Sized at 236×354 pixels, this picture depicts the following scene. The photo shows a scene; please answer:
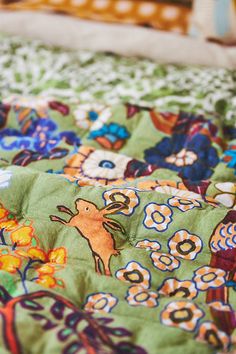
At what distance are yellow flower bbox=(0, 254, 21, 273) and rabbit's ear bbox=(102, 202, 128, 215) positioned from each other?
0.19 m

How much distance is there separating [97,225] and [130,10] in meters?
1.21

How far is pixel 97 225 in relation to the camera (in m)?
0.90

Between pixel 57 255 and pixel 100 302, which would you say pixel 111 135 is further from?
pixel 100 302

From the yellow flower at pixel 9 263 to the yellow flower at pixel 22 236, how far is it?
42 mm

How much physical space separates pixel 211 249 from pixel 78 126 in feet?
1.82

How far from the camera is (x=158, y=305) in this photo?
30.0 inches

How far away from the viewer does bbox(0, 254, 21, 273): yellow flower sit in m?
0.81

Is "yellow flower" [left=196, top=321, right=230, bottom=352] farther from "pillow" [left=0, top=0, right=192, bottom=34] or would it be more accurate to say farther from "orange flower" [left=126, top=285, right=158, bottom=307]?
"pillow" [left=0, top=0, right=192, bottom=34]

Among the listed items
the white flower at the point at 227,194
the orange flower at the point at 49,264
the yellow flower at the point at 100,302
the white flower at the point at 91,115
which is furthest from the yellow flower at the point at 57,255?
the white flower at the point at 91,115

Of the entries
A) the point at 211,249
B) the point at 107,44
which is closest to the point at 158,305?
the point at 211,249

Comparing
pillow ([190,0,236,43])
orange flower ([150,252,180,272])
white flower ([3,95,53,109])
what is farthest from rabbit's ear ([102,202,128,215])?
pillow ([190,0,236,43])

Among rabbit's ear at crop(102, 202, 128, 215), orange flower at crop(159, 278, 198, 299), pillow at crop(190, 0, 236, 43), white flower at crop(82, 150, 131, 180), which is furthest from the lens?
pillow at crop(190, 0, 236, 43)

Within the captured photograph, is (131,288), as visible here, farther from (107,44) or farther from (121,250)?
(107,44)

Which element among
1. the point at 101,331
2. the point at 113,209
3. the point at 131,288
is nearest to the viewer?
the point at 101,331
